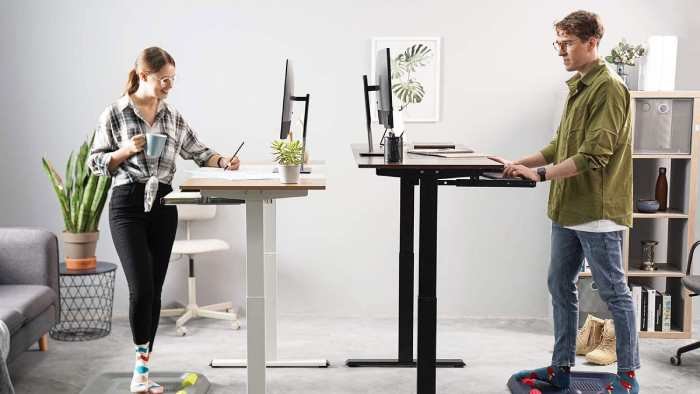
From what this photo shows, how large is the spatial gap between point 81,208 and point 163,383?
1323 mm

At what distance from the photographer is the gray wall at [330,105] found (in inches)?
201

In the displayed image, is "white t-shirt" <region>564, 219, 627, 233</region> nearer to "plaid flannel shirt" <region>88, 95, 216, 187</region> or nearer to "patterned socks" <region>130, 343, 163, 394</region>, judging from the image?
"plaid flannel shirt" <region>88, 95, 216, 187</region>

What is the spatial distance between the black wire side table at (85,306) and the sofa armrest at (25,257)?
38 cm

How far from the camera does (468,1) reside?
5109 millimetres

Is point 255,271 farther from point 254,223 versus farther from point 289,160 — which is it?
point 289,160

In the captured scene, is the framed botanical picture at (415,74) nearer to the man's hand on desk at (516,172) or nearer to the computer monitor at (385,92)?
the computer monitor at (385,92)

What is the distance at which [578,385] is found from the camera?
393 centimetres

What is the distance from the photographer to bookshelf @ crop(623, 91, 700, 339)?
187 inches

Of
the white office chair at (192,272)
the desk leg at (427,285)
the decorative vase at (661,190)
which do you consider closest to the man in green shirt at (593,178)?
the desk leg at (427,285)

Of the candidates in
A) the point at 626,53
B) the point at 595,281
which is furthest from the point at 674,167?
the point at 595,281

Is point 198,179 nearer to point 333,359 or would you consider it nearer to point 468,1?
point 333,359

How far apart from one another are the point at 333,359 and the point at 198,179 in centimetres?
146

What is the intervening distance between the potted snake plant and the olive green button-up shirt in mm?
2543

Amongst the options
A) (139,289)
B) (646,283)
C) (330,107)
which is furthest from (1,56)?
(646,283)
